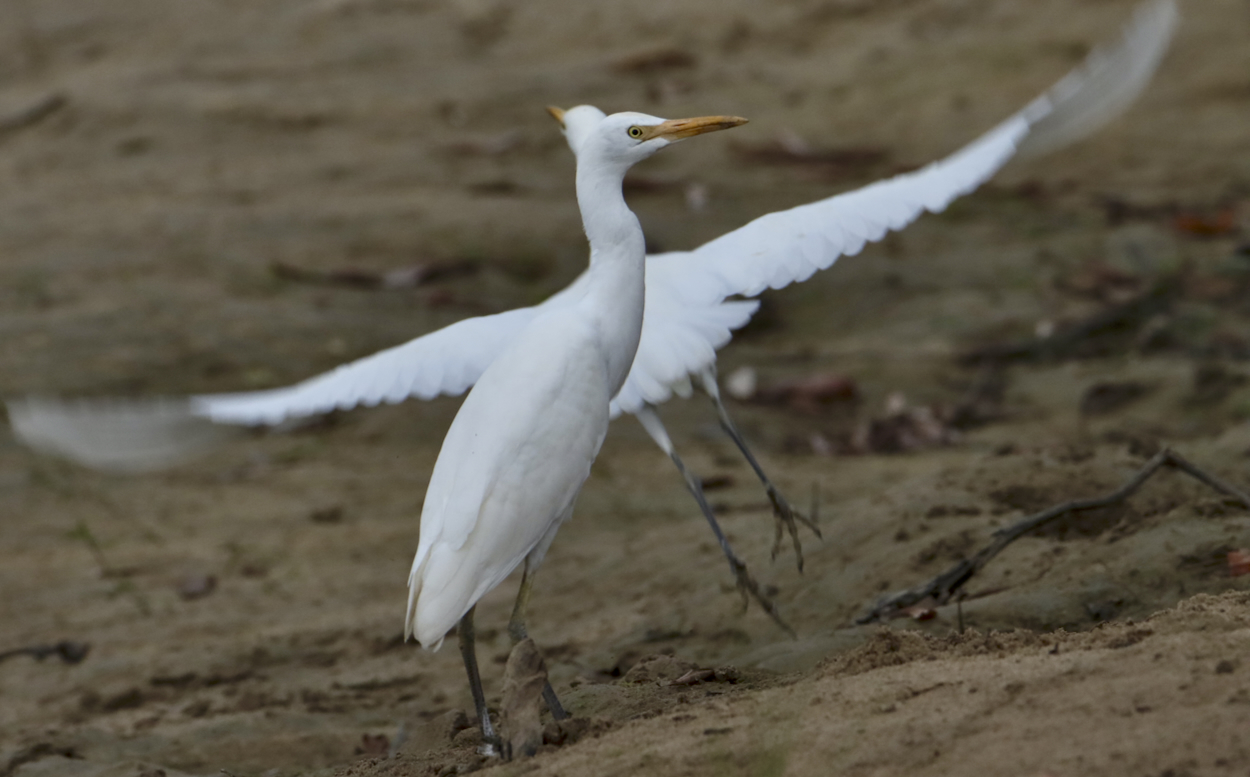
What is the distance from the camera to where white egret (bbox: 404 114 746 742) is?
2.58m

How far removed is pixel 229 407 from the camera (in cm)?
293

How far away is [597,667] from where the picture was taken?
3.54 metres

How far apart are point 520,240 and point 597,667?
4247mm

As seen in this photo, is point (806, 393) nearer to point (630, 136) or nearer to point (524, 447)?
point (630, 136)

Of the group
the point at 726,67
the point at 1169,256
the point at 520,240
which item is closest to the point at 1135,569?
the point at 1169,256

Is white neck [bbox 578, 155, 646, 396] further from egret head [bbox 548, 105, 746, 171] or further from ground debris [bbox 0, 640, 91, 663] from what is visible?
ground debris [bbox 0, 640, 91, 663]

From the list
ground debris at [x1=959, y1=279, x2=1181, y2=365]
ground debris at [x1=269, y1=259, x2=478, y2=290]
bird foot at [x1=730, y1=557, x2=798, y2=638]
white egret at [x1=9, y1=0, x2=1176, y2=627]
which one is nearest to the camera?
white egret at [x1=9, y1=0, x2=1176, y2=627]

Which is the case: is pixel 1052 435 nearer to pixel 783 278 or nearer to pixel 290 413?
pixel 783 278

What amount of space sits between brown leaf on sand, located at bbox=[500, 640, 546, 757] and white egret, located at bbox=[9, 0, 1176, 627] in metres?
0.89

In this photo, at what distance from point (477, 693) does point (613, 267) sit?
0.95 meters

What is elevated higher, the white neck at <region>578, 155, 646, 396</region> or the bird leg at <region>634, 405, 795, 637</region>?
the white neck at <region>578, 155, 646, 396</region>

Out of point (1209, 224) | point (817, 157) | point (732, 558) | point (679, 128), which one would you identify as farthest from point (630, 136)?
point (817, 157)

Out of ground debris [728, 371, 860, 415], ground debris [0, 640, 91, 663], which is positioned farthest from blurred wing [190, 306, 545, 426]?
ground debris [728, 371, 860, 415]

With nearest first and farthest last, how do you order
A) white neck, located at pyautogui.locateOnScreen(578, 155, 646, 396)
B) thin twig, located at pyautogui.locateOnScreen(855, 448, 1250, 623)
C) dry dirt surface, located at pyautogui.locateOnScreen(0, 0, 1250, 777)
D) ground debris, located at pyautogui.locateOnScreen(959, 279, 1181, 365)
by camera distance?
dry dirt surface, located at pyautogui.locateOnScreen(0, 0, 1250, 777)
white neck, located at pyautogui.locateOnScreen(578, 155, 646, 396)
thin twig, located at pyautogui.locateOnScreen(855, 448, 1250, 623)
ground debris, located at pyautogui.locateOnScreen(959, 279, 1181, 365)
